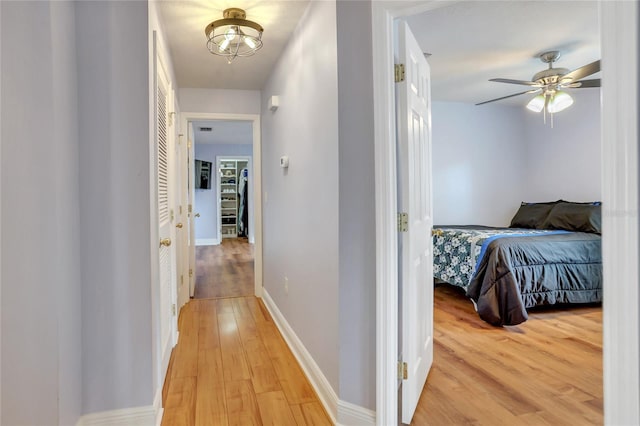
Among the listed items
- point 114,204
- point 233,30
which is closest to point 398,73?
point 233,30

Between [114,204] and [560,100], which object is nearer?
[114,204]

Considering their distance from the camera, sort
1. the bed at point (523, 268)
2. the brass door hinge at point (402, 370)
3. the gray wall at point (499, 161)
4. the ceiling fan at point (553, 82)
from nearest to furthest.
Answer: the brass door hinge at point (402, 370) → the bed at point (523, 268) → the ceiling fan at point (553, 82) → the gray wall at point (499, 161)

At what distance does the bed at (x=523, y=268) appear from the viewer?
125 inches

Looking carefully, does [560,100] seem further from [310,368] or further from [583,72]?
[310,368]

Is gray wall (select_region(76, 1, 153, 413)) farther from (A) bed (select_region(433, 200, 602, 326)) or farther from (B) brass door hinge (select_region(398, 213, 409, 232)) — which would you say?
(A) bed (select_region(433, 200, 602, 326))

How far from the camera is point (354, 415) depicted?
1.70 meters

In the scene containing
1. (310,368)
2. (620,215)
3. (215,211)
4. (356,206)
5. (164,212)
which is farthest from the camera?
(215,211)

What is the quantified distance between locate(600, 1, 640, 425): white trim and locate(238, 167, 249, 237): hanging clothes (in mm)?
8691

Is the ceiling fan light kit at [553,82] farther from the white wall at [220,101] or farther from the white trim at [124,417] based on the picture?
the white trim at [124,417]

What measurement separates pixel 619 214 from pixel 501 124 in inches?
203

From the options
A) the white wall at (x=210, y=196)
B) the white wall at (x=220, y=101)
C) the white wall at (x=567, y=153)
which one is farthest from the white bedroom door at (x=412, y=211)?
the white wall at (x=210, y=196)

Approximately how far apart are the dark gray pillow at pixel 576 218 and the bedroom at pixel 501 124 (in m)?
0.57

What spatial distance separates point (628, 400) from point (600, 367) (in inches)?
77.0

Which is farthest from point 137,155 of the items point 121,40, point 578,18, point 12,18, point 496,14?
point 578,18
